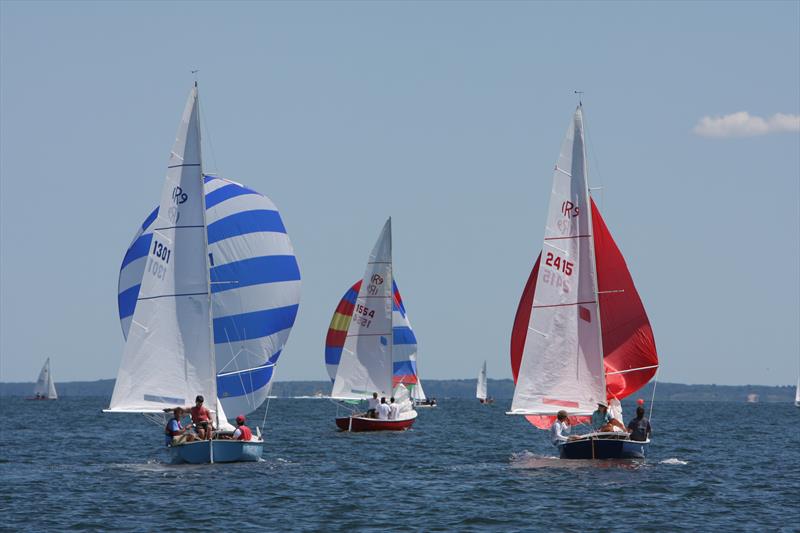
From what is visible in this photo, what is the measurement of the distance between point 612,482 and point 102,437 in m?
28.1

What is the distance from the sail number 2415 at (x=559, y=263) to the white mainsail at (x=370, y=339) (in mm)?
21783

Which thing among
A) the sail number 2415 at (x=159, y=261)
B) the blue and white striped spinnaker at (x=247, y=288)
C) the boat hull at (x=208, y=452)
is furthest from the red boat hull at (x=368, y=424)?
the sail number 2415 at (x=159, y=261)

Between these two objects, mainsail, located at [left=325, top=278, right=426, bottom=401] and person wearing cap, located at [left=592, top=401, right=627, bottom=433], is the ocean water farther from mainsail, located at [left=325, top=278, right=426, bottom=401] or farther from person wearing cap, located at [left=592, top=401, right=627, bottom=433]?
mainsail, located at [left=325, top=278, right=426, bottom=401]

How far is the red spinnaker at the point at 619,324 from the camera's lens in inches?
1287

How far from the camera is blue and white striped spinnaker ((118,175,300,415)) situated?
32.1 m

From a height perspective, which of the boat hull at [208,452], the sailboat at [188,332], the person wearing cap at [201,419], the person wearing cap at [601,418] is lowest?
the boat hull at [208,452]

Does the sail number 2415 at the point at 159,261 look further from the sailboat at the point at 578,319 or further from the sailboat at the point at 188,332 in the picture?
the sailboat at the point at 578,319

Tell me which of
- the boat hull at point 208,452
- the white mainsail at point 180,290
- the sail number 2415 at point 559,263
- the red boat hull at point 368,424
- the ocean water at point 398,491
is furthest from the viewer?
the red boat hull at point 368,424

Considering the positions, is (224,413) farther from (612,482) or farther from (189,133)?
(612,482)

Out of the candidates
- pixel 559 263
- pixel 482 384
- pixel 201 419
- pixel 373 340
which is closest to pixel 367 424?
pixel 373 340

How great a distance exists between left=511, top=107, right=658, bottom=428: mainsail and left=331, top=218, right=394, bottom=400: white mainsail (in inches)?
840

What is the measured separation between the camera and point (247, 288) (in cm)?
3253

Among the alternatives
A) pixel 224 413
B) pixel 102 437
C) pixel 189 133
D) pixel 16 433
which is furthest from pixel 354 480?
pixel 16 433

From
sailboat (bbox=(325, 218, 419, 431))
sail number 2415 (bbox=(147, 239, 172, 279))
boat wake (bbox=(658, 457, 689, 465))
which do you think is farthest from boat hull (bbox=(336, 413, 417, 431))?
sail number 2415 (bbox=(147, 239, 172, 279))
